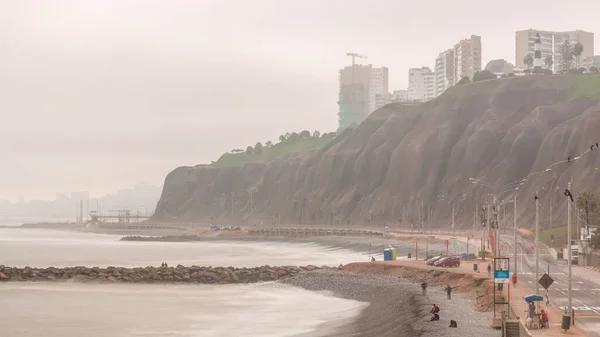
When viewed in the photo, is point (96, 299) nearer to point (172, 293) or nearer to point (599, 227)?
point (172, 293)

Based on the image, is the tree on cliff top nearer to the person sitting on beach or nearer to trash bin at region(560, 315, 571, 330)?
the person sitting on beach

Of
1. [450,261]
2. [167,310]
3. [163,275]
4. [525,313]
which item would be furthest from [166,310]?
[525,313]

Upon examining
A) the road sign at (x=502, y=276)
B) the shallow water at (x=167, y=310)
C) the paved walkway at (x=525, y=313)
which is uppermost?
the road sign at (x=502, y=276)

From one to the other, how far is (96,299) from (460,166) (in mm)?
122721

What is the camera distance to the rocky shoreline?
89.4 metres

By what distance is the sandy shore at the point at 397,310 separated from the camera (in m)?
44.4

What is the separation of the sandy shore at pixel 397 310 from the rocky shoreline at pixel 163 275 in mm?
8664

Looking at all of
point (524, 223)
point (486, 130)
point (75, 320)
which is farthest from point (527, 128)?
point (75, 320)

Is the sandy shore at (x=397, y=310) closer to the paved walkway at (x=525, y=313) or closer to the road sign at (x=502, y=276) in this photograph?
the paved walkway at (x=525, y=313)

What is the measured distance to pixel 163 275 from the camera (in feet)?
303

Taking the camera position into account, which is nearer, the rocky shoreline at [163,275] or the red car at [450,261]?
the red car at [450,261]

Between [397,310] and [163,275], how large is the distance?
1704 inches

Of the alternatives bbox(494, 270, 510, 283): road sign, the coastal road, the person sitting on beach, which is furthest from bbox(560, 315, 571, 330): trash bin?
bbox(494, 270, 510, 283): road sign

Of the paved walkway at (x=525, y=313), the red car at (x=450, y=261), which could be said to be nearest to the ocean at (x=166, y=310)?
the paved walkway at (x=525, y=313)
